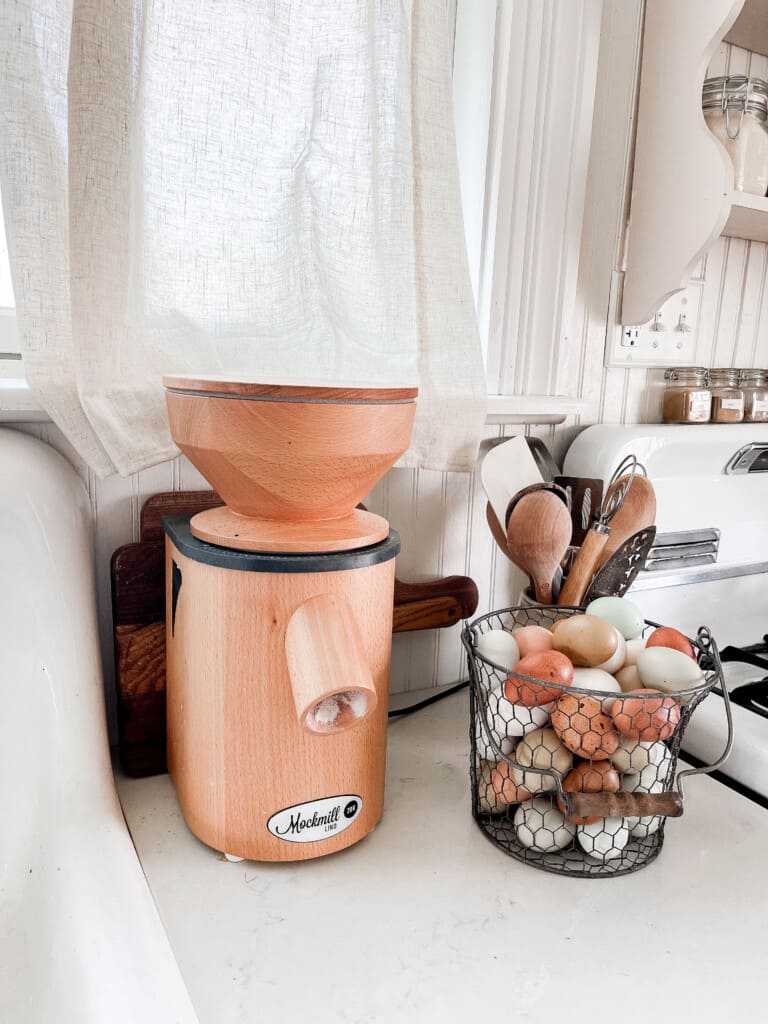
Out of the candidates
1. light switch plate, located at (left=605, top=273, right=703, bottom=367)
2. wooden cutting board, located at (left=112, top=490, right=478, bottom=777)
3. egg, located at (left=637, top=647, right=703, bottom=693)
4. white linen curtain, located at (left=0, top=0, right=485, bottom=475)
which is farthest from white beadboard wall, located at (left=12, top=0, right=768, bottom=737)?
egg, located at (left=637, top=647, right=703, bottom=693)

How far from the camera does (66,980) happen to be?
0.41 m

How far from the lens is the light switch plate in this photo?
1059mm

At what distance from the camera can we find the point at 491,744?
60 cm

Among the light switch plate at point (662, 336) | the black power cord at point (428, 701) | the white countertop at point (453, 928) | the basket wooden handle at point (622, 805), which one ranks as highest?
the light switch plate at point (662, 336)

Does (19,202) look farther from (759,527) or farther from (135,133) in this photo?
(759,527)

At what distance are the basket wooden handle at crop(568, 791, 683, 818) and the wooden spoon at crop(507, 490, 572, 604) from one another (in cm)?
27

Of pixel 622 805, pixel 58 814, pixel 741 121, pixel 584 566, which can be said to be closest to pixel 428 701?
pixel 584 566

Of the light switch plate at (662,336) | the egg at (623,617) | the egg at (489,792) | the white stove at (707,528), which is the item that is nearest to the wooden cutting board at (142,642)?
the egg at (489,792)

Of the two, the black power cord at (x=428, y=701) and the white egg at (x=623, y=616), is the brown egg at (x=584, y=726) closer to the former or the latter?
the white egg at (x=623, y=616)

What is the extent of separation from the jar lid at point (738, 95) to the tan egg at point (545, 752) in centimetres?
81

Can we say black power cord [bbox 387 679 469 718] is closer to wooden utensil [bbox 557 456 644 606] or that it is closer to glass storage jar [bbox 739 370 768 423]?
wooden utensil [bbox 557 456 644 606]

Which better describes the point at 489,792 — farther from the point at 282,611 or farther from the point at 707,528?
the point at 707,528

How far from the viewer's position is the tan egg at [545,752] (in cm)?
57

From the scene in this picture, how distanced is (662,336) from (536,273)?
0.26 meters
